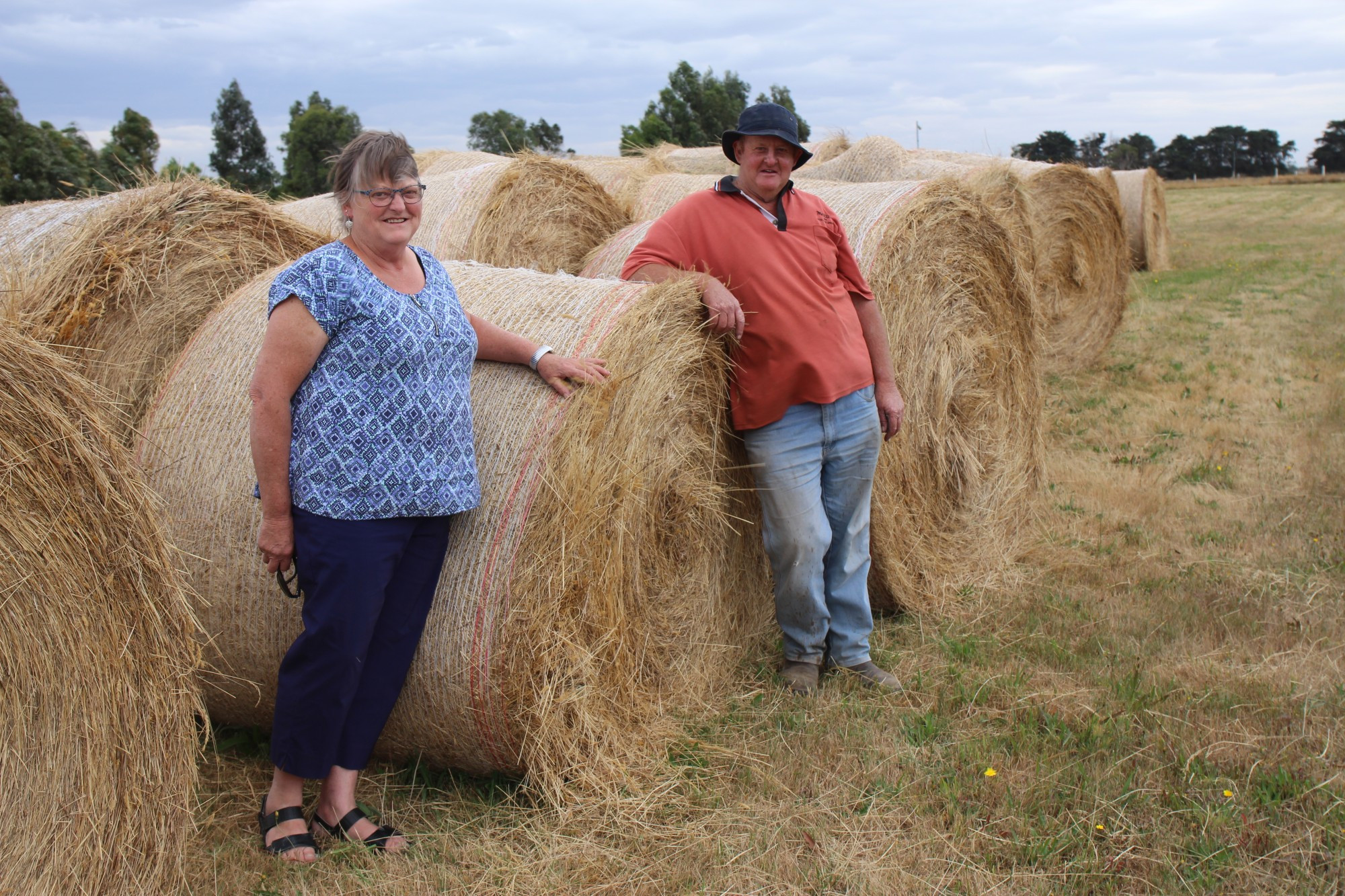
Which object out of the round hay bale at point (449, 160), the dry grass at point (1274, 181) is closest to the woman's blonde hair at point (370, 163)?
the round hay bale at point (449, 160)

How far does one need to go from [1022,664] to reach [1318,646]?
1.23 m

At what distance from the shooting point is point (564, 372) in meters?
3.36

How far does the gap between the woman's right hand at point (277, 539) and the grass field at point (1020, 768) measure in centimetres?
87

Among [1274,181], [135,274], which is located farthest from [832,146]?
[1274,181]

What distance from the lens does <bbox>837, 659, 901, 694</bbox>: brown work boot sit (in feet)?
13.8

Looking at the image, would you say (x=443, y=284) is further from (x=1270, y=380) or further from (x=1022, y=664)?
(x=1270, y=380)

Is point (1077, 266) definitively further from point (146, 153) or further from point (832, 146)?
point (146, 153)

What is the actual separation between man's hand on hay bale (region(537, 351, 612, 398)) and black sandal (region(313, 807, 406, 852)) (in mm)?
1391

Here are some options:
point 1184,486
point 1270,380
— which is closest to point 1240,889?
point 1184,486

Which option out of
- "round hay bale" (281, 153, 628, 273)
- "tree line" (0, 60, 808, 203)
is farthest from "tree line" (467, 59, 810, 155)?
"round hay bale" (281, 153, 628, 273)

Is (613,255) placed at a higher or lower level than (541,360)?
higher

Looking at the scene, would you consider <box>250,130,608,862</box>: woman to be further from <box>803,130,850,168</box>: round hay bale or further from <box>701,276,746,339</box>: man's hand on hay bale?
<box>803,130,850,168</box>: round hay bale

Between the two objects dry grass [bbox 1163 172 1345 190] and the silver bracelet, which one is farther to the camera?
dry grass [bbox 1163 172 1345 190]

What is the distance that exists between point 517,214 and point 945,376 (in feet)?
8.58
